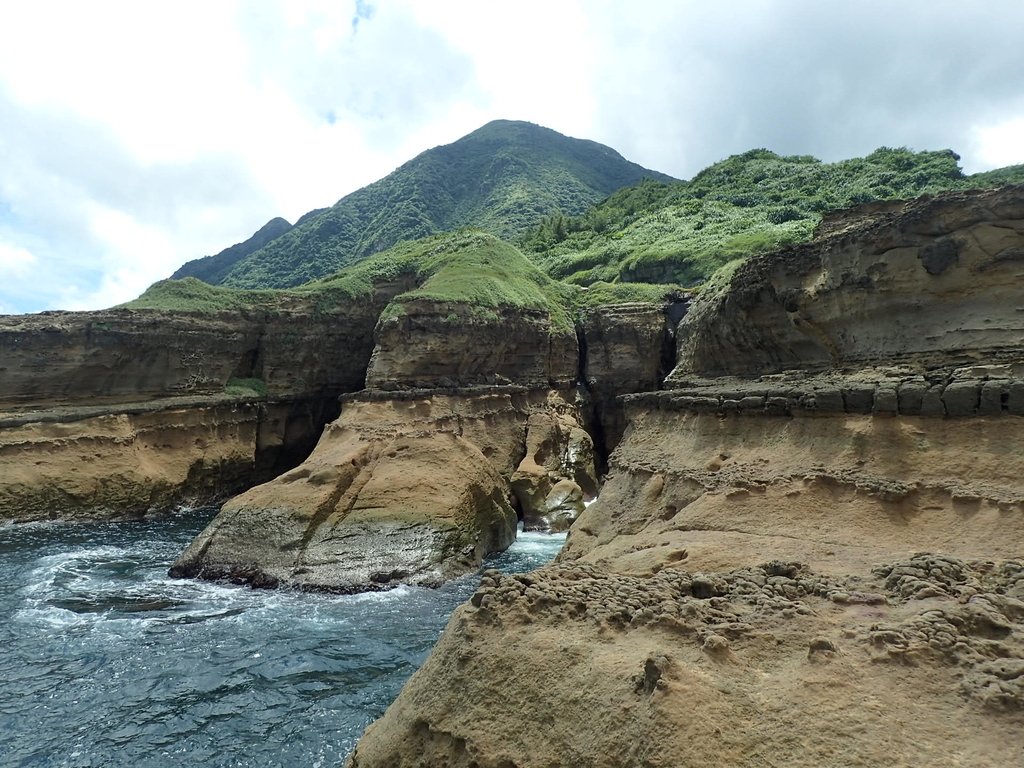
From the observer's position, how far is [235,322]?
33375 mm

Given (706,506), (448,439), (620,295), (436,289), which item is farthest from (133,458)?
→ (620,295)

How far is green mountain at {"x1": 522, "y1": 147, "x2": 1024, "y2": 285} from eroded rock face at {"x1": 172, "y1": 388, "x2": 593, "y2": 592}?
24.9 m

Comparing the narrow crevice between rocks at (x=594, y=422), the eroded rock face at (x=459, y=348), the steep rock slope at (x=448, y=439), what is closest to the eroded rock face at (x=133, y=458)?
the steep rock slope at (x=448, y=439)

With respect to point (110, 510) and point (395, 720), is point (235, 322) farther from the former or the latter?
point (395, 720)

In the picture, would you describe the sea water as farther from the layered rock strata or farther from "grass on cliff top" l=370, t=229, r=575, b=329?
"grass on cliff top" l=370, t=229, r=575, b=329

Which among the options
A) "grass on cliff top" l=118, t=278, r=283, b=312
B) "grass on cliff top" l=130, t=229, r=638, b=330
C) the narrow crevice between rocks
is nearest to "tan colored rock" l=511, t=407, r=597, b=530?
the narrow crevice between rocks

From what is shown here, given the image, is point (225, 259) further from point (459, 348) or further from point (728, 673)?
point (728, 673)

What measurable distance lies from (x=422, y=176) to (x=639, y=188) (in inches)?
1889

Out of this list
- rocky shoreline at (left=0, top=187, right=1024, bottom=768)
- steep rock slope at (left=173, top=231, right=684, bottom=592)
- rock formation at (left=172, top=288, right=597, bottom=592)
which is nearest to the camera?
rocky shoreline at (left=0, top=187, right=1024, bottom=768)

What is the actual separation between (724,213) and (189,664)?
5385 cm

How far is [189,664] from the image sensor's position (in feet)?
41.5

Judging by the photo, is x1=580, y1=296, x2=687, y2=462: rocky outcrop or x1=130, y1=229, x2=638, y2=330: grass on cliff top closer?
x1=130, y1=229, x2=638, y2=330: grass on cliff top

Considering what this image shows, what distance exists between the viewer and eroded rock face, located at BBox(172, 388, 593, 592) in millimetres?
17891

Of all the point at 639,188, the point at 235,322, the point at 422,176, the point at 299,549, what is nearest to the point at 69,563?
the point at 299,549
